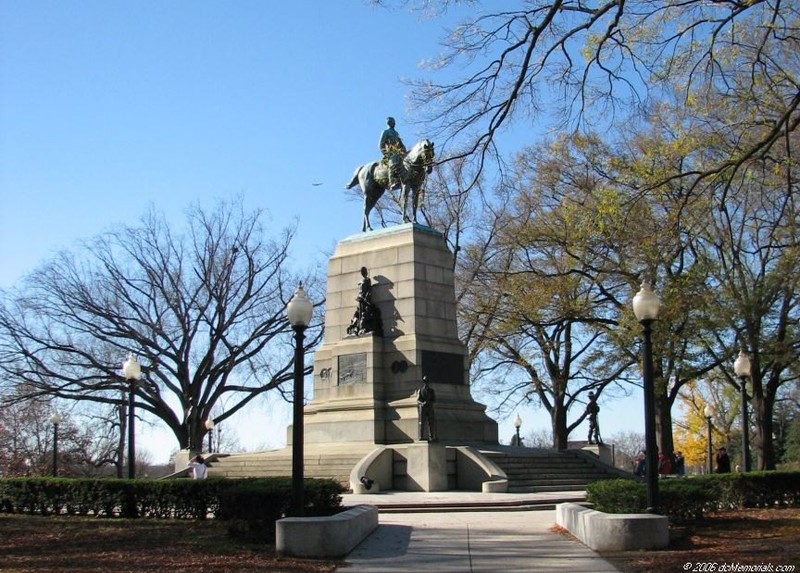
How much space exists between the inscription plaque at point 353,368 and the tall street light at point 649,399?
14.3 m

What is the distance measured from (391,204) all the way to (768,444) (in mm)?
19680

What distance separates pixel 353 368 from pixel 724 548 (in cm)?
1714

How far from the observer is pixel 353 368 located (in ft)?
90.8

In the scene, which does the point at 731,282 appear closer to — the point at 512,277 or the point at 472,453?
the point at 512,277

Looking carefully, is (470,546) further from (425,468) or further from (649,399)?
(425,468)

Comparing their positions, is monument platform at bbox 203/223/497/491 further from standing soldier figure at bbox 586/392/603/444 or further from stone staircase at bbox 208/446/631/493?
standing soldier figure at bbox 586/392/603/444

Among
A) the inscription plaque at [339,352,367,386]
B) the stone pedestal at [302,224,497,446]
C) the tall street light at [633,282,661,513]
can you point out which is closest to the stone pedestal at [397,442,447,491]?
Answer: the stone pedestal at [302,224,497,446]

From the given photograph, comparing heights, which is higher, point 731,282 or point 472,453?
point 731,282

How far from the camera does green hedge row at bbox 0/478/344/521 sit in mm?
13656

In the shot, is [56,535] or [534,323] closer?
[56,535]

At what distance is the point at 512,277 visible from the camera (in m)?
35.9

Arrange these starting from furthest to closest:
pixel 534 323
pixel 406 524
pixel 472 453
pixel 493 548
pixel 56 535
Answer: pixel 534 323 → pixel 472 453 → pixel 406 524 → pixel 56 535 → pixel 493 548

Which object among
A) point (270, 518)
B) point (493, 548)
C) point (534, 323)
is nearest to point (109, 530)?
point (270, 518)

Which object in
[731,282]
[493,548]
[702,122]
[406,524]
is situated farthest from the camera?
[731,282]
